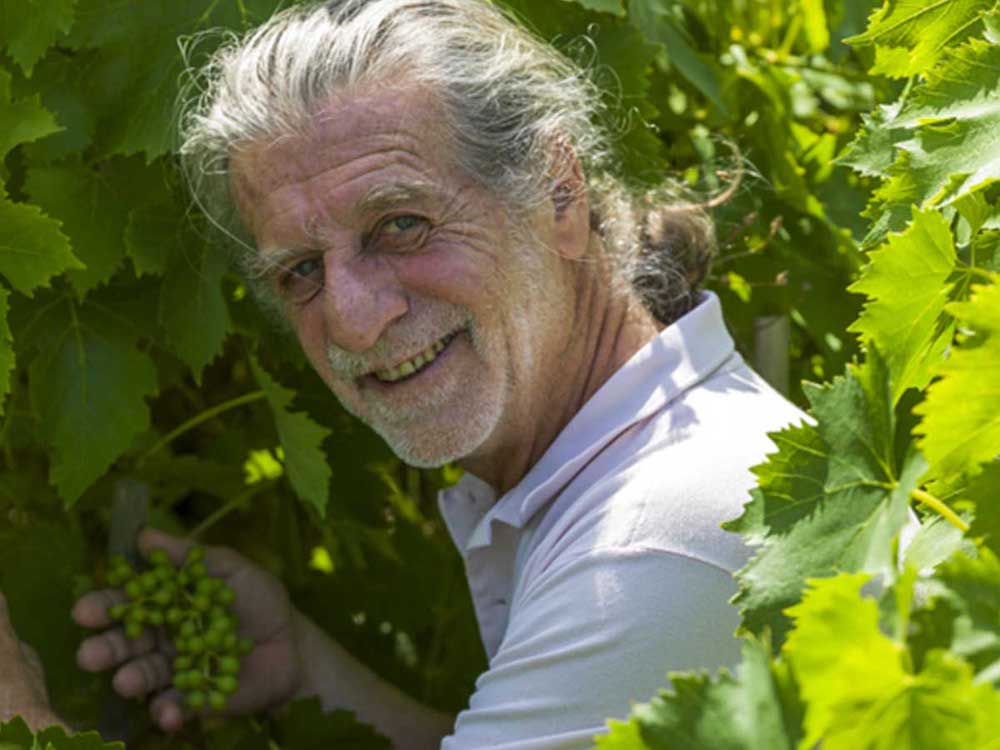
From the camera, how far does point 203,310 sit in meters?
1.93

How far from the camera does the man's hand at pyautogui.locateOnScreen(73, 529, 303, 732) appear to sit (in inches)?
81.5

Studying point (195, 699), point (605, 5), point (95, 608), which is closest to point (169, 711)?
point (195, 699)

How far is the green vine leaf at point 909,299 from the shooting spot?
1158 mm

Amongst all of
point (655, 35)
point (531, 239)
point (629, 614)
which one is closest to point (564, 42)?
point (655, 35)

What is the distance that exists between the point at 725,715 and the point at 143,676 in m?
1.39

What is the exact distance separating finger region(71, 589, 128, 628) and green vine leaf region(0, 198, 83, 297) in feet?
1.94

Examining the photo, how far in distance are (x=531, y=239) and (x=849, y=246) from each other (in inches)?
21.2

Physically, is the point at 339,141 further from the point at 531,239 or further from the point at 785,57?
the point at 785,57

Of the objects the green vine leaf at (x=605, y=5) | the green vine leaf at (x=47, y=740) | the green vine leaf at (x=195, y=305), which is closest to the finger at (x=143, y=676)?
the green vine leaf at (x=195, y=305)

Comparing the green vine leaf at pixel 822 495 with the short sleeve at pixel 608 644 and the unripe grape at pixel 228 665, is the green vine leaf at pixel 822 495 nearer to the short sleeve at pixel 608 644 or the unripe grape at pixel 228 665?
the short sleeve at pixel 608 644

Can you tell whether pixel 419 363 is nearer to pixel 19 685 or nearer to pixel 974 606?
pixel 19 685

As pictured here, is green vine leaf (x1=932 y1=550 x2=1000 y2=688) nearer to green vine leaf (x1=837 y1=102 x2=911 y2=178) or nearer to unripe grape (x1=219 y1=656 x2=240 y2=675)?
green vine leaf (x1=837 y1=102 x2=911 y2=178)

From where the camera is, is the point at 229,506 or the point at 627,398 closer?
the point at 627,398

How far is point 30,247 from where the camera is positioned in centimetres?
162
